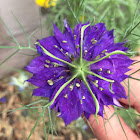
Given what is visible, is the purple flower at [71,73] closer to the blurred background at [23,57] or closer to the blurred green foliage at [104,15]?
the blurred green foliage at [104,15]

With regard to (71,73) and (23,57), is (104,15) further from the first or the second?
(23,57)

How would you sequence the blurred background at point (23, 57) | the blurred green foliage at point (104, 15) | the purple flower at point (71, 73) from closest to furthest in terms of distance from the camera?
the purple flower at point (71, 73) → the blurred green foliage at point (104, 15) → the blurred background at point (23, 57)

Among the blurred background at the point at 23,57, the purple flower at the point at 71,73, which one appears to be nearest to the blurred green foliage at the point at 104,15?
the blurred background at the point at 23,57

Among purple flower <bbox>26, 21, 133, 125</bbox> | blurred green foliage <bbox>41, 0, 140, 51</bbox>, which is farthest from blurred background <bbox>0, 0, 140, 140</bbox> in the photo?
purple flower <bbox>26, 21, 133, 125</bbox>

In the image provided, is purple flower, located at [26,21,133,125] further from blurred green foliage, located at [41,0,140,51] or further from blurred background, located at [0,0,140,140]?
blurred background, located at [0,0,140,140]

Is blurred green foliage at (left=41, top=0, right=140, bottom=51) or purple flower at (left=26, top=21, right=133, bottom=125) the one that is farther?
blurred green foliage at (left=41, top=0, right=140, bottom=51)

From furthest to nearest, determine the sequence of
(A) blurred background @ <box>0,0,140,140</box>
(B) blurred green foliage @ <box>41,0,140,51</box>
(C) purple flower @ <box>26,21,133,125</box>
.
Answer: (A) blurred background @ <box>0,0,140,140</box>, (B) blurred green foliage @ <box>41,0,140,51</box>, (C) purple flower @ <box>26,21,133,125</box>

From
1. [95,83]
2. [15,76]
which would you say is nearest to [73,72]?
[95,83]

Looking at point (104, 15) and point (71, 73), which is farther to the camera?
point (104, 15)

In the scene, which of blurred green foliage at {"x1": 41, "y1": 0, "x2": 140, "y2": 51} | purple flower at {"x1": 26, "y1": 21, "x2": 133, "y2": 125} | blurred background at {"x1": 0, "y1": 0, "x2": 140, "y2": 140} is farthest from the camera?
blurred background at {"x1": 0, "y1": 0, "x2": 140, "y2": 140}

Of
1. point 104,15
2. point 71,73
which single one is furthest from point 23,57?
point 71,73
